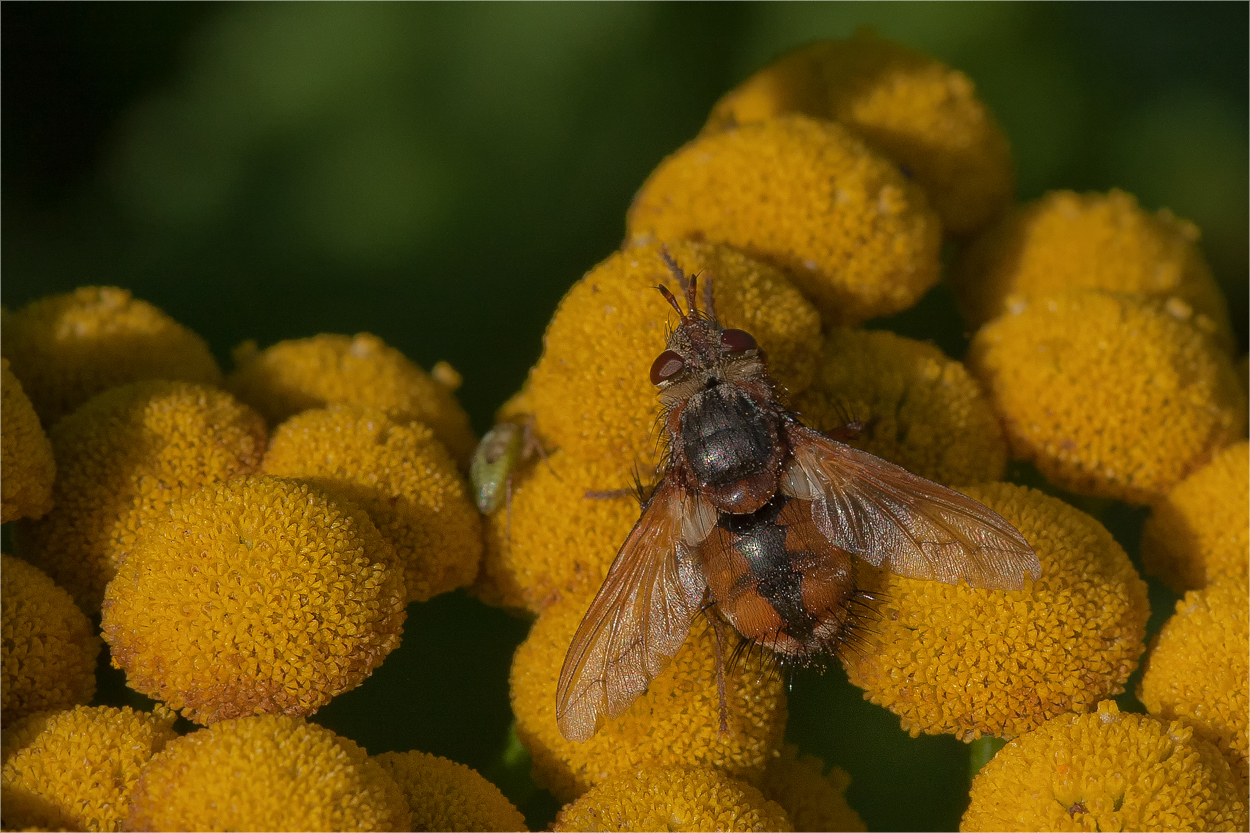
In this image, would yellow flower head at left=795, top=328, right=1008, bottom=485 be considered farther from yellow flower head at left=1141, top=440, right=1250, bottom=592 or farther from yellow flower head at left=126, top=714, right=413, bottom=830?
yellow flower head at left=126, top=714, right=413, bottom=830

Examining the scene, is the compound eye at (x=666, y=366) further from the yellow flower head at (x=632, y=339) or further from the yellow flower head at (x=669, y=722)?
the yellow flower head at (x=669, y=722)

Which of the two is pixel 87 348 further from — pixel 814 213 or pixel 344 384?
pixel 814 213

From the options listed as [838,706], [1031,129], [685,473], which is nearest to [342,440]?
[685,473]

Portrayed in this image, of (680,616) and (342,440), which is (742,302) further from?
(342,440)

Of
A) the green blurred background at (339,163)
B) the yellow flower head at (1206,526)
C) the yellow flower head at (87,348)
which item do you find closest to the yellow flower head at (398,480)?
the yellow flower head at (87,348)

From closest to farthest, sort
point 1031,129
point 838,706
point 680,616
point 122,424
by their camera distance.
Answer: point 680,616, point 122,424, point 838,706, point 1031,129

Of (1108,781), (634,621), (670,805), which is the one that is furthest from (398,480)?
(1108,781)
